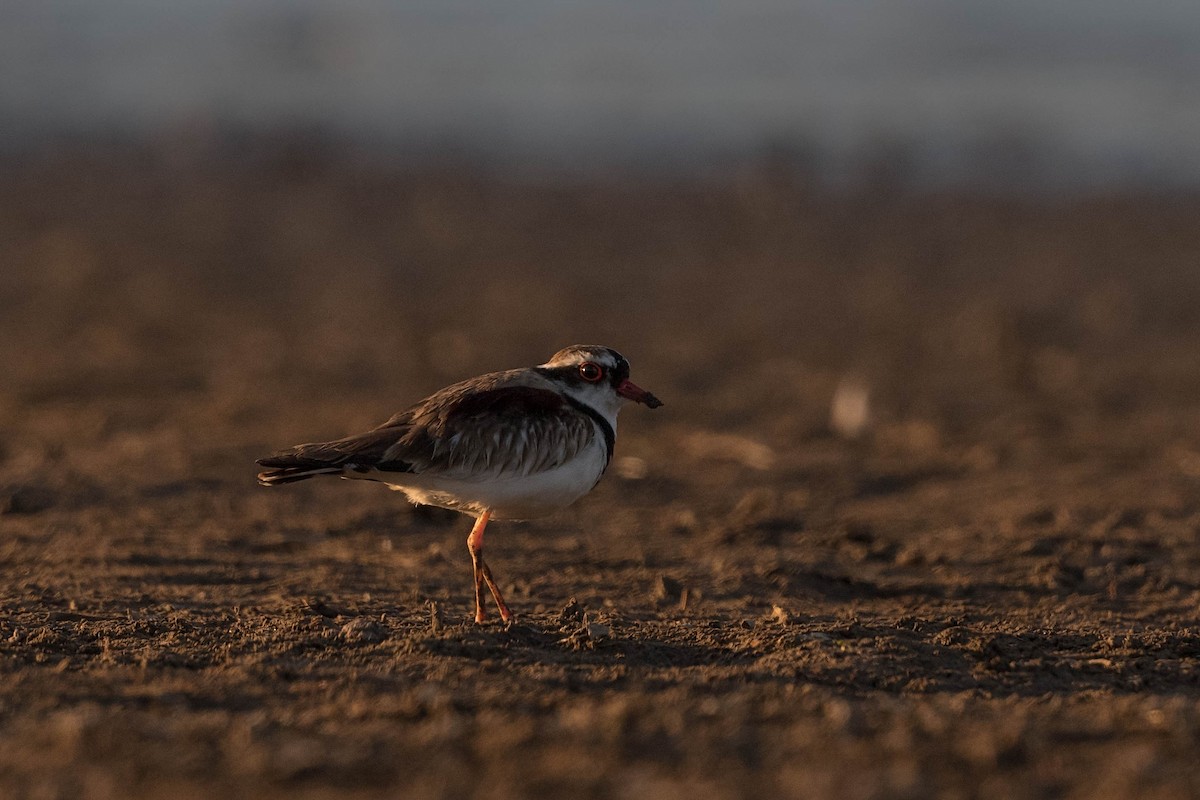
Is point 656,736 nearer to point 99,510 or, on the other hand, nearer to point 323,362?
point 99,510

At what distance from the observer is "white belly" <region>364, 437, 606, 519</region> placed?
585 centimetres

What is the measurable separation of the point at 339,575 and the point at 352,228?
10.7 m

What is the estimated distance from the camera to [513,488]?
5.84 metres

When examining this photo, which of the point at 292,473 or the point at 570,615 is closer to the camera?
the point at 292,473

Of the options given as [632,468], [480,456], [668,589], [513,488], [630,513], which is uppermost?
[480,456]

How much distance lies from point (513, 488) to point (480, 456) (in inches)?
6.6

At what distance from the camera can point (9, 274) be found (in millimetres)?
15062

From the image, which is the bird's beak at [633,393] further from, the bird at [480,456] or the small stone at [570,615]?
the small stone at [570,615]

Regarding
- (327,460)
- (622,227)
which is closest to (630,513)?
(327,460)

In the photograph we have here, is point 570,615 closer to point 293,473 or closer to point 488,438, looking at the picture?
point 488,438

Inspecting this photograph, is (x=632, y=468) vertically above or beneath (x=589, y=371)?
beneath

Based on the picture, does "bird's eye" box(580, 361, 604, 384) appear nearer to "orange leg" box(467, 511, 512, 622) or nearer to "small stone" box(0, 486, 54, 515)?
"orange leg" box(467, 511, 512, 622)

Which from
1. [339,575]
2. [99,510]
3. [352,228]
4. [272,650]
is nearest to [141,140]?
[352,228]

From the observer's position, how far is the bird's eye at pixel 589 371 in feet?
20.5
